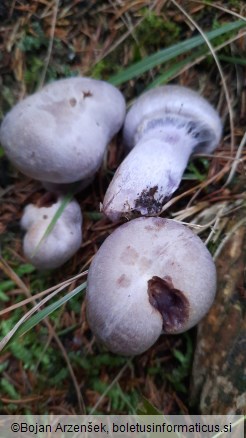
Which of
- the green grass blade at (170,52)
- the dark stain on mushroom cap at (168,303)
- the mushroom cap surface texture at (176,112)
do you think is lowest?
the dark stain on mushroom cap at (168,303)

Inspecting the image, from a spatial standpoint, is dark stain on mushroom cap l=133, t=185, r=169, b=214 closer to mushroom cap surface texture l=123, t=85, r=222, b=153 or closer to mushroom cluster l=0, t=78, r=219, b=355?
mushroom cluster l=0, t=78, r=219, b=355

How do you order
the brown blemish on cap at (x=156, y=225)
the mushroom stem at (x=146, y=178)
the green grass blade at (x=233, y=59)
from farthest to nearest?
1. the green grass blade at (x=233, y=59)
2. the mushroom stem at (x=146, y=178)
3. the brown blemish on cap at (x=156, y=225)

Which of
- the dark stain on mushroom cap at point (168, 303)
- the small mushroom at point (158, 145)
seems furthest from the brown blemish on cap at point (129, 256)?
the small mushroom at point (158, 145)

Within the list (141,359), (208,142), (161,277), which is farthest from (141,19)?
(141,359)

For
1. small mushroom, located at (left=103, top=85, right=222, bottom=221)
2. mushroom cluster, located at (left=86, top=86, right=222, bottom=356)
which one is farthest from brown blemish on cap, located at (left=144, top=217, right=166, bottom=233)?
small mushroom, located at (left=103, top=85, right=222, bottom=221)

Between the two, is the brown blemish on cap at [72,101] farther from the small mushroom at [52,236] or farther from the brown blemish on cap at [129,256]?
the brown blemish on cap at [129,256]

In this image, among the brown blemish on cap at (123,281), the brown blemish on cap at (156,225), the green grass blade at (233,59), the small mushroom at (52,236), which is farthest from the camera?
the green grass blade at (233,59)

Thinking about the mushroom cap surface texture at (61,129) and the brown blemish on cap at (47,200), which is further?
the brown blemish on cap at (47,200)
